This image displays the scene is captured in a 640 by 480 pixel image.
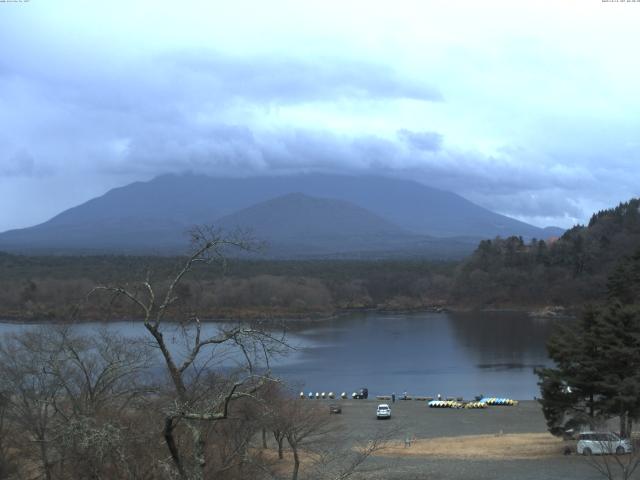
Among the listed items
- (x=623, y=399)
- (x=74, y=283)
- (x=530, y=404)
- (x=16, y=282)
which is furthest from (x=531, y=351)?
(x=16, y=282)

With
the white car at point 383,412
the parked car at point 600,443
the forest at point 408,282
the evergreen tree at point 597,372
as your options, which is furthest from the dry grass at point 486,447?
the forest at point 408,282

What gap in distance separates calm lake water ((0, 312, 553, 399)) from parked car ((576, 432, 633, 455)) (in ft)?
36.4

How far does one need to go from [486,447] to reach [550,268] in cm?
6431

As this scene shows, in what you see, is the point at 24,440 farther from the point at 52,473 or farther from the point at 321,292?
the point at 321,292

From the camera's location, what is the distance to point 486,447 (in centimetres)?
2056

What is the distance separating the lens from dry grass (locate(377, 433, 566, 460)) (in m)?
18.9

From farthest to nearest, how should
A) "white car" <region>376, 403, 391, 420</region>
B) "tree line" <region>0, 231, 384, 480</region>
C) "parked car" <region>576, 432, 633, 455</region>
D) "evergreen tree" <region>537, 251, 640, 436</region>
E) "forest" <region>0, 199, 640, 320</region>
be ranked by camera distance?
"forest" <region>0, 199, 640, 320</region>
"white car" <region>376, 403, 391, 420</region>
"evergreen tree" <region>537, 251, 640, 436</region>
"parked car" <region>576, 432, 633, 455</region>
"tree line" <region>0, 231, 384, 480</region>

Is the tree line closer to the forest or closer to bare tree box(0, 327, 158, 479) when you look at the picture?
bare tree box(0, 327, 158, 479)

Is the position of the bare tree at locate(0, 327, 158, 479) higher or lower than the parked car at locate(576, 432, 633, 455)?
higher

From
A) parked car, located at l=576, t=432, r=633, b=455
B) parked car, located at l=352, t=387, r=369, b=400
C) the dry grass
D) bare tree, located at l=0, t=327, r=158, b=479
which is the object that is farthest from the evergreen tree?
parked car, located at l=352, t=387, r=369, b=400

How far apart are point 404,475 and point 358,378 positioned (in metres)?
24.4

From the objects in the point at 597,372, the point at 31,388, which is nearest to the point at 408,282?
the point at 597,372

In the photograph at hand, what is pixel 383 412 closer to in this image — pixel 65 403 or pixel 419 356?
pixel 65 403

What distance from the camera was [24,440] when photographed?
38.8 ft
